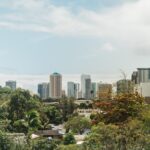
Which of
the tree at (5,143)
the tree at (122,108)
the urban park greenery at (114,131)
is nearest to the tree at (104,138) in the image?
the urban park greenery at (114,131)

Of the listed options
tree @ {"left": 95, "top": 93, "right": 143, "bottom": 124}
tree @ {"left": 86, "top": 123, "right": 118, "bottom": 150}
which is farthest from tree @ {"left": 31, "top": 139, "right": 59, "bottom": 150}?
tree @ {"left": 86, "top": 123, "right": 118, "bottom": 150}

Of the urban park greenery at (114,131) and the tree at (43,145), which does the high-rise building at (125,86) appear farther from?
the tree at (43,145)

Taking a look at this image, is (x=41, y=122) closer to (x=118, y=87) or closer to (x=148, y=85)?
(x=148, y=85)

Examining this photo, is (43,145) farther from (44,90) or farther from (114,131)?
(44,90)

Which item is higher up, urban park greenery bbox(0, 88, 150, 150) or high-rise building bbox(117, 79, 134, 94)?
high-rise building bbox(117, 79, 134, 94)

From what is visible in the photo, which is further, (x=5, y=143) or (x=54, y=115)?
(x=54, y=115)

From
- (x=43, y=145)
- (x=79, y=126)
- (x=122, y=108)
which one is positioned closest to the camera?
(x=122, y=108)

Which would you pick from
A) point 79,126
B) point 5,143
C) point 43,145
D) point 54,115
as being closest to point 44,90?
point 54,115

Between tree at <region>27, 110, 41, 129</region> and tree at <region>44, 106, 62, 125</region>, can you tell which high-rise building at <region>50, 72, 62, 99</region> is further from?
tree at <region>27, 110, 41, 129</region>

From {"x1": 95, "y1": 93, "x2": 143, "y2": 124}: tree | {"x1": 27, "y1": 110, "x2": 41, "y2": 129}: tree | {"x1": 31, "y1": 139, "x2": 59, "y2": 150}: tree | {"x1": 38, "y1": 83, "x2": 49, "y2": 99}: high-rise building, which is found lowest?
{"x1": 31, "y1": 139, "x2": 59, "y2": 150}: tree

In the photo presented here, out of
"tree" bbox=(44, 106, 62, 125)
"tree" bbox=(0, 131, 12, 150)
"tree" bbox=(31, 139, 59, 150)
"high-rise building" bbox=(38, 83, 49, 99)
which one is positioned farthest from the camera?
Result: "high-rise building" bbox=(38, 83, 49, 99)

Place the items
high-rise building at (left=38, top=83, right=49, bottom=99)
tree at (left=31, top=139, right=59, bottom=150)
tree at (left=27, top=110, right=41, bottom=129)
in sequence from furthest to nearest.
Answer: high-rise building at (left=38, top=83, right=49, bottom=99) < tree at (left=27, top=110, right=41, bottom=129) < tree at (left=31, top=139, right=59, bottom=150)

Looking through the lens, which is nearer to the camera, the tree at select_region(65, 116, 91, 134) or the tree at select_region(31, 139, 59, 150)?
the tree at select_region(31, 139, 59, 150)
